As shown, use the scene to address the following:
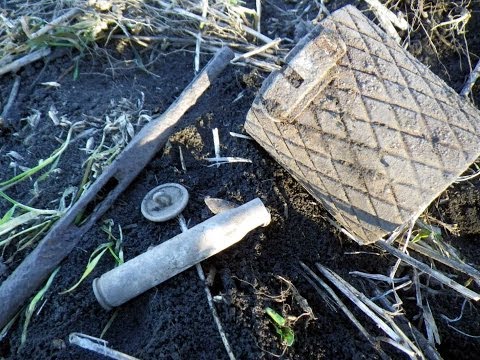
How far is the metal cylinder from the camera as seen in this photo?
Answer: 2.14 m

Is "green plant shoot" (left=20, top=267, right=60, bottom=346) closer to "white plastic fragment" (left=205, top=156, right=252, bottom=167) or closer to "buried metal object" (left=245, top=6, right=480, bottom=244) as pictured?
"white plastic fragment" (left=205, top=156, right=252, bottom=167)

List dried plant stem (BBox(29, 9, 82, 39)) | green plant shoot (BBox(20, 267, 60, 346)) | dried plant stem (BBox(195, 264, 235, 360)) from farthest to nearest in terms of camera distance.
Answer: dried plant stem (BBox(29, 9, 82, 39)), green plant shoot (BBox(20, 267, 60, 346)), dried plant stem (BBox(195, 264, 235, 360))

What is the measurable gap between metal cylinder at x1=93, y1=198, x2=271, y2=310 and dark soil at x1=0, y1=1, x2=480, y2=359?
0.29 ft

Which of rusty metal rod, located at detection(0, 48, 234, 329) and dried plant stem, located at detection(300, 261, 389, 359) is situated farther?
rusty metal rod, located at detection(0, 48, 234, 329)

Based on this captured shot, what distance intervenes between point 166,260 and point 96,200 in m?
0.65

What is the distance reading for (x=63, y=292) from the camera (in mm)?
2287

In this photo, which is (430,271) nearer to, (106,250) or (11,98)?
(106,250)

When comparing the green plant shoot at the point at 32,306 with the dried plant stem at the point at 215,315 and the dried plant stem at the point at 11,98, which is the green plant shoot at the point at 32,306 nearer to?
the dried plant stem at the point at 215,315

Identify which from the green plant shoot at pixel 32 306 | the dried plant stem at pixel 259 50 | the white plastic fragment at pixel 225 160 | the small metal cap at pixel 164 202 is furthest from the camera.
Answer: the dried plant stem at pixel 259 50

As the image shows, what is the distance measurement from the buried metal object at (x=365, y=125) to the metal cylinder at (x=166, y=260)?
1.51ft

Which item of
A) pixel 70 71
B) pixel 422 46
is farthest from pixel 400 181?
pixel 70 71

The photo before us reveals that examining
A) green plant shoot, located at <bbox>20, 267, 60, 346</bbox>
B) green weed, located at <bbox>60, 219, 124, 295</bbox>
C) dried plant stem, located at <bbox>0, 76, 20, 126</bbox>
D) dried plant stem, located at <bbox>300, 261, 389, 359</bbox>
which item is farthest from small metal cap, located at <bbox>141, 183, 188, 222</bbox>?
dried plant stem, located at <bbox>0, 76, 20, 126</bbox>

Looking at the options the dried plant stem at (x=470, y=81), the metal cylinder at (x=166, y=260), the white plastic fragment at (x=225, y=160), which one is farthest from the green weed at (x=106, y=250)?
the dried plant stem at (x=470, y=81)

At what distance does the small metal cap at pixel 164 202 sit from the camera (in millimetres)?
2432
